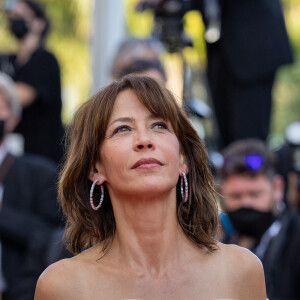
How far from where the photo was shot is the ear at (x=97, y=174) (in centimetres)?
313

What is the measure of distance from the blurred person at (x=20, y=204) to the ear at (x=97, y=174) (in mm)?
1765

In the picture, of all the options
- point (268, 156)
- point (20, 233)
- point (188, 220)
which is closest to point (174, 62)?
point (268, 156)

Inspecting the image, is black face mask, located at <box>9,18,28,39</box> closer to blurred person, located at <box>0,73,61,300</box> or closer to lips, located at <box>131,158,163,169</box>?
blurred person, located at <box>0,73,61,300</box>

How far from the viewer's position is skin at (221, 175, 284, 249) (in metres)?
4.88

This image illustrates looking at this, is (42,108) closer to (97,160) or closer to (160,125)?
(97,160)

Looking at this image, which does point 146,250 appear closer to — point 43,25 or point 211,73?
point 211,73

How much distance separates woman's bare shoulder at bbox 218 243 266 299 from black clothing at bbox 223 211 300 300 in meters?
1.56

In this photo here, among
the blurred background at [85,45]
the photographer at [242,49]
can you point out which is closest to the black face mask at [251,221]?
the photographer at [242,49]

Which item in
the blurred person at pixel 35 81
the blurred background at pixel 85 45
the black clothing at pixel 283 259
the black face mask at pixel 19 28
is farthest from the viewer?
the blurred background at pixel 85 45

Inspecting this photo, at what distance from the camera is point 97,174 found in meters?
3.15

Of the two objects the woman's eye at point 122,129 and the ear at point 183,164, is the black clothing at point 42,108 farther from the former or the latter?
the woman's eye at point 122,129

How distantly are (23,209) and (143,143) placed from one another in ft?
7.85

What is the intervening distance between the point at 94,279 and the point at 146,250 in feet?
0.72

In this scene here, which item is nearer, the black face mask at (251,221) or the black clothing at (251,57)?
the black face mask at (251,221)
